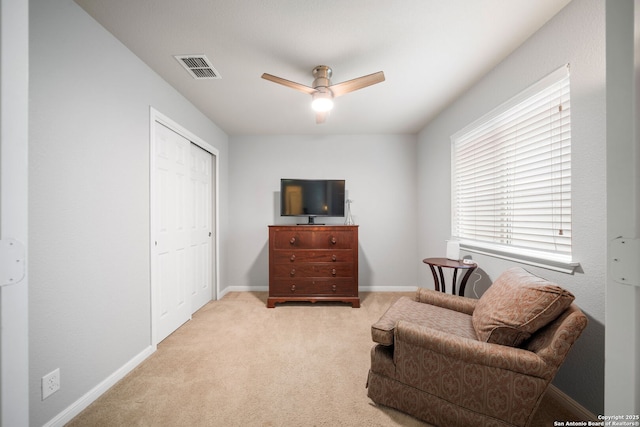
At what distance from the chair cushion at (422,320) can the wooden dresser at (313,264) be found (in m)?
1.32

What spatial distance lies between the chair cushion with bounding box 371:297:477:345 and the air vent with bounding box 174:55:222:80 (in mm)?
2429

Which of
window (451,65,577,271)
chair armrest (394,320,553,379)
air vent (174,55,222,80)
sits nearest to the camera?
chair armrest (394,320,553,379)

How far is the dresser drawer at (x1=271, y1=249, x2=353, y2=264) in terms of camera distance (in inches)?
133

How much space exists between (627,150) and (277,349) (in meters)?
2.46

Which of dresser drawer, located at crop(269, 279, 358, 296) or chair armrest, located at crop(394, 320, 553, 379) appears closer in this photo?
chair armrest, located at crop(394, 320, 553, 379)

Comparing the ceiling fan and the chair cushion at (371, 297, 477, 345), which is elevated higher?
the ceiling fan

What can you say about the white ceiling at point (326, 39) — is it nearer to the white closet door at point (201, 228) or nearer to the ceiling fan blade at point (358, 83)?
the ceiling fan blade at point (358, 83)

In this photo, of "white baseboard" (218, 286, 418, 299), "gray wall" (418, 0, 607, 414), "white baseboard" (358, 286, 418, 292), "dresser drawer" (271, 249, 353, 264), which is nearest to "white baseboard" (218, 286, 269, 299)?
"white baseboard" (218, 286, 418, 299)

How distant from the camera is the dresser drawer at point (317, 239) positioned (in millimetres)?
3395

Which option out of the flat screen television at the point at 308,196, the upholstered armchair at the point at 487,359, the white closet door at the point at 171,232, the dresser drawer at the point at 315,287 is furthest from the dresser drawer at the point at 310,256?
the upholstered armchair at the point at 487,359

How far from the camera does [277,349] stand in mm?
2285

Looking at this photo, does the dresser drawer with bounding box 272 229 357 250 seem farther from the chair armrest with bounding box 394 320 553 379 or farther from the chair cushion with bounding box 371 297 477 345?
the chair armrest with bounding box 394 320 553 379

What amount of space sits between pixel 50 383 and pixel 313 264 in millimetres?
2449

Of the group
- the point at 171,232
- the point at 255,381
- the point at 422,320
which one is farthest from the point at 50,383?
the point at 422,320
